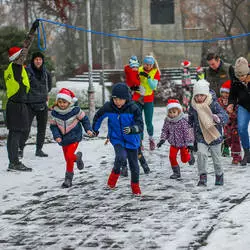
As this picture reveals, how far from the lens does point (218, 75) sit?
955cm

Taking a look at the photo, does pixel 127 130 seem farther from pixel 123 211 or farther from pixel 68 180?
pixel 68 180

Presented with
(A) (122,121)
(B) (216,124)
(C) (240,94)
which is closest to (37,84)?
(A) (122,121)

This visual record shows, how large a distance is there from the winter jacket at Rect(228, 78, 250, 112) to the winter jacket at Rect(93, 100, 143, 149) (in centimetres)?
224

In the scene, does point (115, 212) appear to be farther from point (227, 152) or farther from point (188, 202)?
point (227, 152)

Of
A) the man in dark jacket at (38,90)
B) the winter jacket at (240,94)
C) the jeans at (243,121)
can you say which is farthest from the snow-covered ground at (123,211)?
the man in dark jacket at (38,90)

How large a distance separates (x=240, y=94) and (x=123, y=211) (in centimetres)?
327

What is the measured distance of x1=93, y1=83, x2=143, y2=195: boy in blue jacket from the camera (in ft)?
23.4

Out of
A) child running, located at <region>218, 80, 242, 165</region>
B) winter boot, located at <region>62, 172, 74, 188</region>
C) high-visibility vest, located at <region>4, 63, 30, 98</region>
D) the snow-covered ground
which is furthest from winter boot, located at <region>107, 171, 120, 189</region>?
child running, located at <region>218, 80, 242, 165</region>

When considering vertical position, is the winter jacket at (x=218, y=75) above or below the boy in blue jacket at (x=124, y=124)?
above

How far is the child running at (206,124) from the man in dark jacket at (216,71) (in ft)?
5.67

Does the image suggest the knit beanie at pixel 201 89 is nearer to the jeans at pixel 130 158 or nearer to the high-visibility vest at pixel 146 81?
the jeans at pixel 130 158

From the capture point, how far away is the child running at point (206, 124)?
7555 millimetres

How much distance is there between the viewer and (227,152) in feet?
33.0

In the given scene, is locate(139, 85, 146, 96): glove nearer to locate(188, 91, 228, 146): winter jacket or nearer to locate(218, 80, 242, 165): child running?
locate(218, 80, 242, 165): child running
